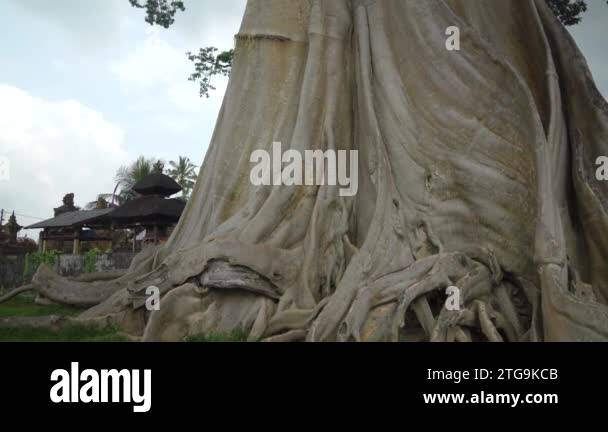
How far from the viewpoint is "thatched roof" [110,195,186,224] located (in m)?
19.3

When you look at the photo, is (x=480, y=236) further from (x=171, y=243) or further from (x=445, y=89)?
(x=171, y=243)

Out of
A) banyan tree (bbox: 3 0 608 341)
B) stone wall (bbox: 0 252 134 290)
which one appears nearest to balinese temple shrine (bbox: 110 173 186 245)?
stone wall (bbox: 0 252 134 290)

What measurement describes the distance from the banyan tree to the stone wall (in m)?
7.81

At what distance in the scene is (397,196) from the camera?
545 cm

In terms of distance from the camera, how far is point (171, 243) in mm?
6219

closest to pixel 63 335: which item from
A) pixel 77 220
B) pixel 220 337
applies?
pixel 220 337

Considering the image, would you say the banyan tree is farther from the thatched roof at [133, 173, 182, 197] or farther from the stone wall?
the thatched roof at [133, 173, 182, 197]

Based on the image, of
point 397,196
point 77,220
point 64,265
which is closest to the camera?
point 397,196

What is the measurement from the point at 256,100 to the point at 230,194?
1.20 meters

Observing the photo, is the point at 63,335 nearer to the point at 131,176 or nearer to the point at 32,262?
the point at 32,262

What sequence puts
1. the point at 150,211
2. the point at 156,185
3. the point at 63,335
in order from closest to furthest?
1. the point at 63,335
2. the point at 150,211
3. the point at 156,185

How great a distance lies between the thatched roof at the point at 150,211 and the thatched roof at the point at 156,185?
47cm

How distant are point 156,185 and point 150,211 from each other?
171cm

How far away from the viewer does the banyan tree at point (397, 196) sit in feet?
15.3
